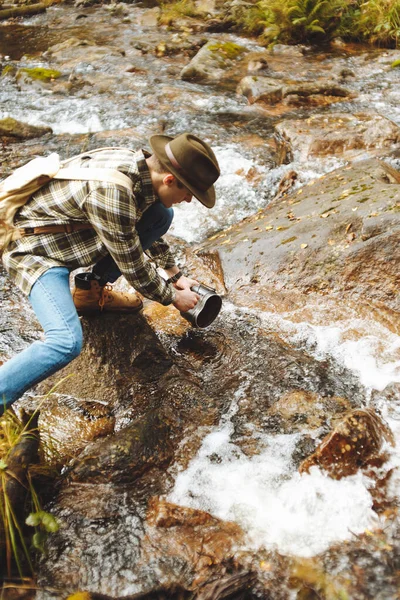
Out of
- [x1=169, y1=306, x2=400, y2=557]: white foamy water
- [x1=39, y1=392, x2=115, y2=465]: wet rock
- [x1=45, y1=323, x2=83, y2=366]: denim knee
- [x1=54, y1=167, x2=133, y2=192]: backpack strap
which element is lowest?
[x1=39, y1=392, x2=115, y2=465]: wet rock

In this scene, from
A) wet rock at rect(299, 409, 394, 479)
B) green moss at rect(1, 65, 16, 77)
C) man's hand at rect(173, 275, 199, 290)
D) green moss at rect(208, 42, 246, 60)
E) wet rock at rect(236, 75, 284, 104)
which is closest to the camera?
wet rock at rect(299, 409, 394, 479)

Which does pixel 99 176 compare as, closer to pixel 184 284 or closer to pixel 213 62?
pixel 184 284

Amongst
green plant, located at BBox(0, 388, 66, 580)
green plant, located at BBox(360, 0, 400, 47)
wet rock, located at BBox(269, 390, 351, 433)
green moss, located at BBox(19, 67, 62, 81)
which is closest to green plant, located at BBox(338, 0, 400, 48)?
green plant, located at BBox(360, 0, 400, 47)

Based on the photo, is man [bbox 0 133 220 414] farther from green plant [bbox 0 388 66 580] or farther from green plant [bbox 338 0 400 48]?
green plant [bbox 338 0 400 48]

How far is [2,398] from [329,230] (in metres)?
3.13

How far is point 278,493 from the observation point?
8.98ft

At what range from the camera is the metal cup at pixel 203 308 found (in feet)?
11.3

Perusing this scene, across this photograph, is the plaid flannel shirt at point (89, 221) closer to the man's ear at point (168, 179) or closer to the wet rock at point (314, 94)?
the man's ear at point (168, 179)

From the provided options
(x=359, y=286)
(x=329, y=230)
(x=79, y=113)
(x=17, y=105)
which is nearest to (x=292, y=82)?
(x=79, y=113)

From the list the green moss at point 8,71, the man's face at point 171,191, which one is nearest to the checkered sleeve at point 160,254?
the man's face at point 171,191

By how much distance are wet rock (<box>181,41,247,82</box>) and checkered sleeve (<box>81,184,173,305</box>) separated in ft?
29.3

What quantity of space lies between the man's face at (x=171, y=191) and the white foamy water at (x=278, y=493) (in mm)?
1442

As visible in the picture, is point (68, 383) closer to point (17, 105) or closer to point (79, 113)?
point (79, 113)

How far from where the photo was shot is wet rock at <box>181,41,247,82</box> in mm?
10867
